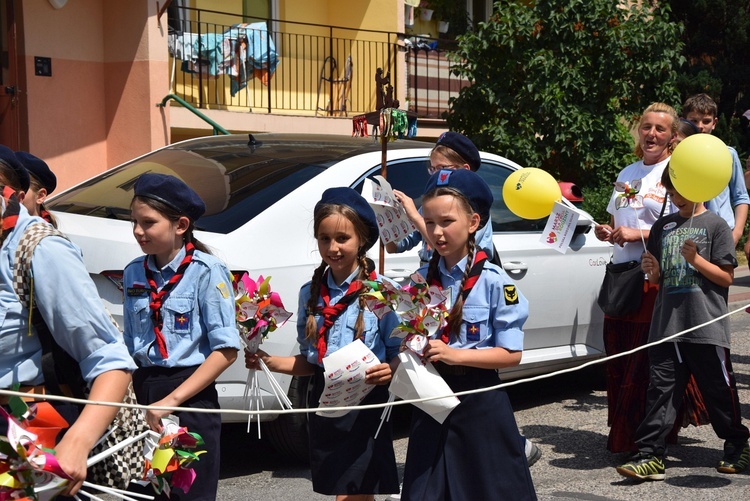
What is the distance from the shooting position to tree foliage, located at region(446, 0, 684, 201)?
1130 centimetres

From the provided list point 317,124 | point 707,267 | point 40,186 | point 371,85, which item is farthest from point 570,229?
point 371,85

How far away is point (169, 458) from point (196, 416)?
65 centimetres

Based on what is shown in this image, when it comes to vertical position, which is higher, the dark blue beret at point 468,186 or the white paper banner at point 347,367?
the dark blue beret at point 468,186

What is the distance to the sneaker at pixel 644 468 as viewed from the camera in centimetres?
541

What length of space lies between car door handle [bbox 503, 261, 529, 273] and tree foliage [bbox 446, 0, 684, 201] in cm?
515

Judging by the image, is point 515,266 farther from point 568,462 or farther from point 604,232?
point 568,462

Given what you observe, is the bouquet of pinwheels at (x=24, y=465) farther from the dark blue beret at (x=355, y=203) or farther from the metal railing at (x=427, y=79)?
the metal railing at (x=427, y=79)

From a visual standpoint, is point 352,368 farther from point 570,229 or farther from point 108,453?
point 570,229

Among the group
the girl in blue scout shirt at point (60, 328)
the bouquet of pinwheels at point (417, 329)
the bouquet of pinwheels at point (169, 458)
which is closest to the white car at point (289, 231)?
the bouquet of pinwheels at point (417, 329)

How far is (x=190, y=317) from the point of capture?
3793 mm

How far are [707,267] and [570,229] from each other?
741 millimetres

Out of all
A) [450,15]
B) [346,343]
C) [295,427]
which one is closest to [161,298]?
[346,343]

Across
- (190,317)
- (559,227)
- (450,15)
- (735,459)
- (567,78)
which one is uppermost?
(450,15)

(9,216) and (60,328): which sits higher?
(9,216)
